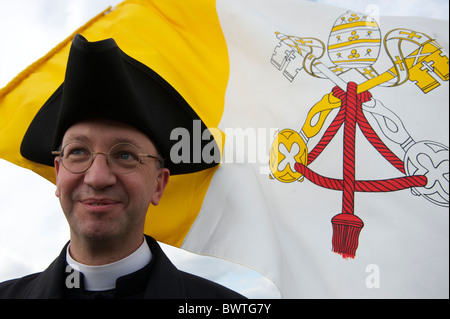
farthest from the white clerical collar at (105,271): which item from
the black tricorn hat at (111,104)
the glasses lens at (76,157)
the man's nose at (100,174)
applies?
the black tricorn hat at (111,104)

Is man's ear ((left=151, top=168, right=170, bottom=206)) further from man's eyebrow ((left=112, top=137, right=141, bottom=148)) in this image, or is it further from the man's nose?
the man's nose

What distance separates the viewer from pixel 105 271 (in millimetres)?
2875

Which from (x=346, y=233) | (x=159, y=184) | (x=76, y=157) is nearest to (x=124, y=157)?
(x=76, y=157)

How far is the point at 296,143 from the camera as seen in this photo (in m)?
3.86

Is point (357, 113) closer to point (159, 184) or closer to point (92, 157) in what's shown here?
point (159, 184)

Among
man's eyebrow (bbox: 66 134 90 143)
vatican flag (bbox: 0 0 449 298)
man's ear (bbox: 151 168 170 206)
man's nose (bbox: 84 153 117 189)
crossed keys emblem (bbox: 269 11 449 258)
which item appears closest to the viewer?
man's nose (bbox: 84 153 117 189)

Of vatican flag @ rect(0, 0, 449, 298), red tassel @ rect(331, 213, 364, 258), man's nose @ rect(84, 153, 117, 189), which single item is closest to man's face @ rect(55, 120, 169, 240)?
man's nose @ rect(84, 153, 117, 189)

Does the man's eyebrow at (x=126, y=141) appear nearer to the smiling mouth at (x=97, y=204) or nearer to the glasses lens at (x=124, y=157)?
the glasses lens at (x=124, y=157)

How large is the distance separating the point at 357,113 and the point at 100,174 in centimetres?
245

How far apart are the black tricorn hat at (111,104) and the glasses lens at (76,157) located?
0.73ft

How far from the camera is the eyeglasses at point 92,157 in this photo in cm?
272

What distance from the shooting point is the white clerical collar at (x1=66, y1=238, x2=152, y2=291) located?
287cm

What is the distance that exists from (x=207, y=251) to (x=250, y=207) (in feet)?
1.99

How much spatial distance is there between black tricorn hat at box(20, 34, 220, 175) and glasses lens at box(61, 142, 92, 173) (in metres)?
0.22
